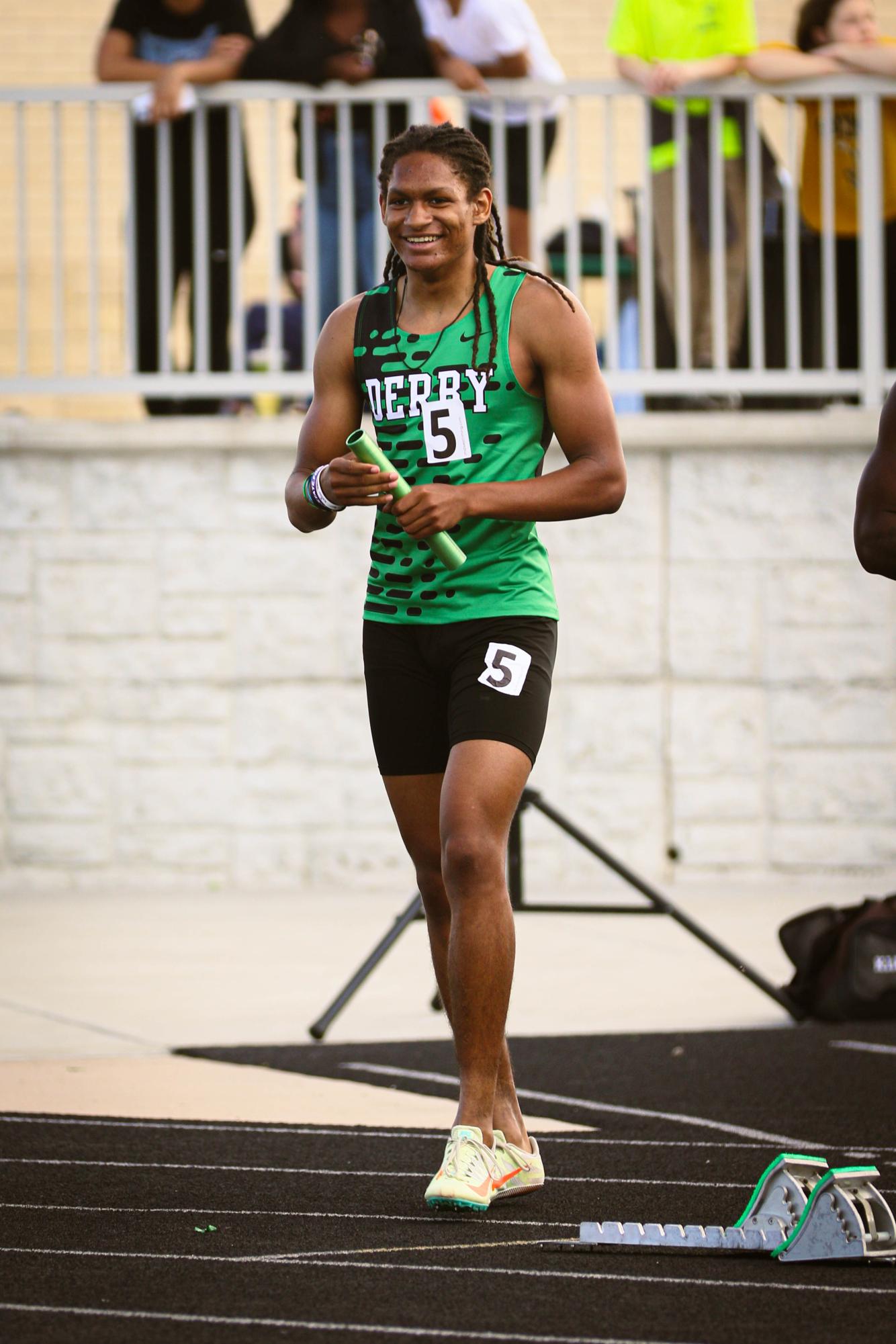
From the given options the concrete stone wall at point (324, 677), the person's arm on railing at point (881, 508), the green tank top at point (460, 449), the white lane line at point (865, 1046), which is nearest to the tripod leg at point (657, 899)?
the white lane line at point (865, 1046)

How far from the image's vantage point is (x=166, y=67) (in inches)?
392

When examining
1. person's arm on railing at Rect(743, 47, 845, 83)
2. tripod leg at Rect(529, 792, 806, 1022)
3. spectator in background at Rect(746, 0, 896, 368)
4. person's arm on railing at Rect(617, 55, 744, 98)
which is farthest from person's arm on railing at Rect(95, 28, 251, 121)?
tripod leg at Rect(529, 792, 806, 1022)

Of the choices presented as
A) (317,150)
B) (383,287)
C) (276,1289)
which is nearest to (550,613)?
(383,287)

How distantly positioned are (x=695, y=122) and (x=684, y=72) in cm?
33

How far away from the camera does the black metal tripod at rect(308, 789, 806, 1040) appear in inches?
257

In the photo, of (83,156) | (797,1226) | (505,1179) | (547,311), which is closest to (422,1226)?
(505,1179)

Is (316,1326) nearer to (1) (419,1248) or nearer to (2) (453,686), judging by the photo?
(1) (419,1248)

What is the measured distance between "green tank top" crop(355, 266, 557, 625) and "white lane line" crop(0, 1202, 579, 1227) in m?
1.20

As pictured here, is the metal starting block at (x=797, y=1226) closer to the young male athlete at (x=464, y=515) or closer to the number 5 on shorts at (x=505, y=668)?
the young male athlete at (x=464, y=515)

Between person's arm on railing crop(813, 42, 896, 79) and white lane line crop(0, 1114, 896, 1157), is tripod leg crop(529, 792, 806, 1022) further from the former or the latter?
person's arm on railing crop(813, 42, 896, 79)

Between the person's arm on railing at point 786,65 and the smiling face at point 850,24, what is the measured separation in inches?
5.5

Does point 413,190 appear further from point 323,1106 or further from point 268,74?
point 268,74

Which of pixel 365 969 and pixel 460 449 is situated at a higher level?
pixel 460 449

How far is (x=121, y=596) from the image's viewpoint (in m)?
10.0
